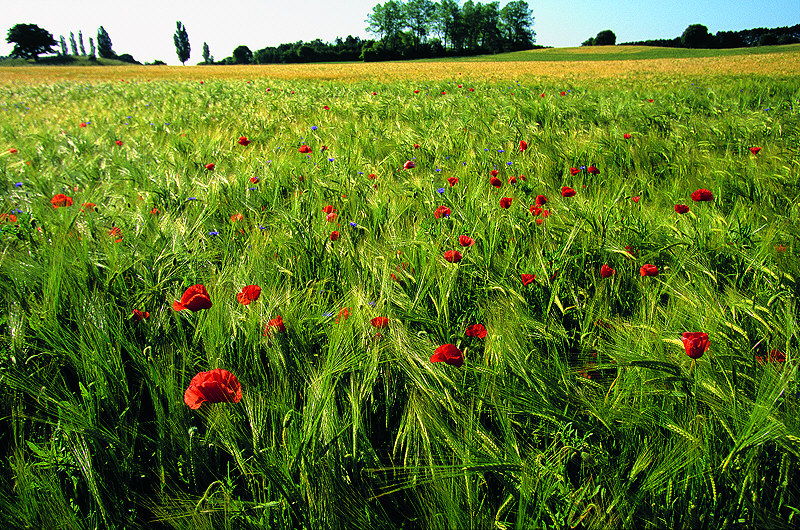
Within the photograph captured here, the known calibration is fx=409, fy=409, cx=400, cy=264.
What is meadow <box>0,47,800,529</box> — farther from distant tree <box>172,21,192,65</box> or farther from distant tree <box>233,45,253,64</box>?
distant tree <box>172,21,192,65</box>

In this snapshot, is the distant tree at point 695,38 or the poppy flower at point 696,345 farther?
the distant tree at point 695,38

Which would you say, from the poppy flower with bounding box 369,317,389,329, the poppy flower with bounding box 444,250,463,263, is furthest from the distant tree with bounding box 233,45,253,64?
the poppy flower with bounding box 369,317,389,329

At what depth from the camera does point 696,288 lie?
1.29 meters

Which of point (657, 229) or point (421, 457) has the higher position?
point (657, 229)

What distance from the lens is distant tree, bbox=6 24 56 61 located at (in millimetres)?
61000

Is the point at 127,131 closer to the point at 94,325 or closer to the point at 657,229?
the point at 94,325

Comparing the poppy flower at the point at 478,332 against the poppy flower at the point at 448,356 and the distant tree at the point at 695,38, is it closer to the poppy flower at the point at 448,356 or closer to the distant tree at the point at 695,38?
the poppy flower at the point at 448,356

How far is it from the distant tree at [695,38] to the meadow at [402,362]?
264ft

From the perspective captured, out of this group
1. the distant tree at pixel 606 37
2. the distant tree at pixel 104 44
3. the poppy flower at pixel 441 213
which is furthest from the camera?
the distant tree at pixel 104 44

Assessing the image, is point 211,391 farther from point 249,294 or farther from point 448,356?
point 448,356

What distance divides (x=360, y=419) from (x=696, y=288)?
1.13 meters

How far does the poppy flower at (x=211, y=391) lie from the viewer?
0.81 meters

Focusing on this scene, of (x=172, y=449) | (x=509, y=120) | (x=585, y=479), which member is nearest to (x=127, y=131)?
(x=509, y=120)

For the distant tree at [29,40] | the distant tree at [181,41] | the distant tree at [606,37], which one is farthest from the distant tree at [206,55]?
the distant tree at [606,37]
